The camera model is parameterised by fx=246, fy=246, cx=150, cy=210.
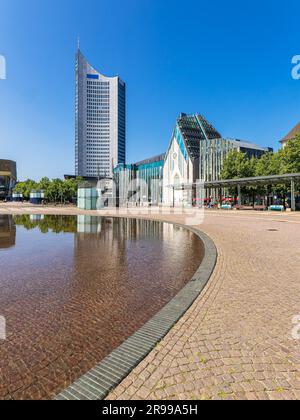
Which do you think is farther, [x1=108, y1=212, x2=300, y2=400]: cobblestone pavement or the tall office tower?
the tall office tower

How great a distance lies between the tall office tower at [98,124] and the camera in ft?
552

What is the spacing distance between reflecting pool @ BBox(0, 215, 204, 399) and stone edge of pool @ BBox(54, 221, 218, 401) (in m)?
0.16

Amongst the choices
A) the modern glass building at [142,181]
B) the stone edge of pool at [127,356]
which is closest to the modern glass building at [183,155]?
the modern glass building at [142,181]

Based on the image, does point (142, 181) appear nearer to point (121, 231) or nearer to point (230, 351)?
point (121, 231)

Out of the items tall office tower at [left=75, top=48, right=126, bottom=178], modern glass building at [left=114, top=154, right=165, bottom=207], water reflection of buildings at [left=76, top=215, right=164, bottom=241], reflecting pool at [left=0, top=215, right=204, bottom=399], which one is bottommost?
reflecting pool at [left=0, top=215, right=204, bottom=399]

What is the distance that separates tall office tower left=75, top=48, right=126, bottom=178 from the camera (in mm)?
168250

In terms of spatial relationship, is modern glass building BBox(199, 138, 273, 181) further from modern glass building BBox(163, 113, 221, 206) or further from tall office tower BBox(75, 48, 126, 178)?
tall office tower BBox(75, 48, 126, 178)

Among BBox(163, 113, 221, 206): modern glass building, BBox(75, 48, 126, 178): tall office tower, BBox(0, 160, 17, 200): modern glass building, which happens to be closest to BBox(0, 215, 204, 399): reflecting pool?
BBox(163, 113, 221, 206): modern glass building

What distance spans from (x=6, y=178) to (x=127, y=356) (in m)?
150

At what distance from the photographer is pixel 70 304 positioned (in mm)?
4863

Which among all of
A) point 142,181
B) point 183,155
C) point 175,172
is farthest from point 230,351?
point 142,181

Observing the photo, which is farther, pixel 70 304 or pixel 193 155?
pixel 193 155

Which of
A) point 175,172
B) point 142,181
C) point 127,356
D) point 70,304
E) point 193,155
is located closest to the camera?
point 127,356

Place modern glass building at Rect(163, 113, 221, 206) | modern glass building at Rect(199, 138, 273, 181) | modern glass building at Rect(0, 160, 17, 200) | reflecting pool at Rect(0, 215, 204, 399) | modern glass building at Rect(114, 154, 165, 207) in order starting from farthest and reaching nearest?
modern glass building at Rect(0, 160, 17, 200)
modern glass building at Rect(114, 154, 165, 207)
modern glass building at Rect(163, 113, 221, 206)
modern glass building at Rect(199, 138, 273, 181)
reflecting pool at Rect(0, 215, 204, 399)
